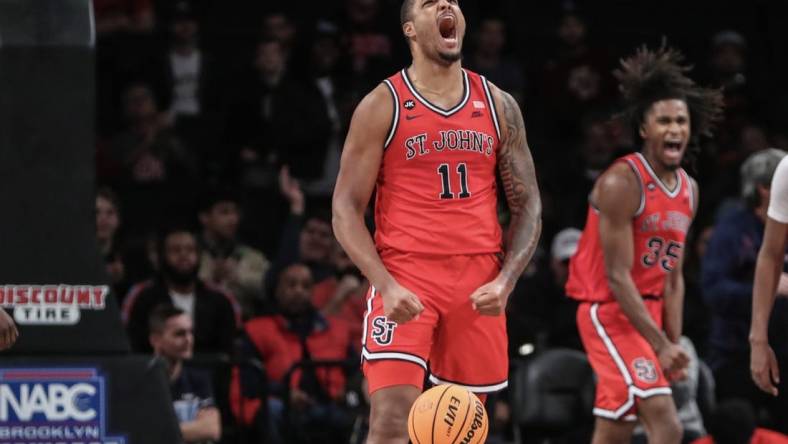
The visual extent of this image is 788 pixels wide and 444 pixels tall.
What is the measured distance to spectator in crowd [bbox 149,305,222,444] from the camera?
33.4 ft

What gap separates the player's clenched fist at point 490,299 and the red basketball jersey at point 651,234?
6.42 feet

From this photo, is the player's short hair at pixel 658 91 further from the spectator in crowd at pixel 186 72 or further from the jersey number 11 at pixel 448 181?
the spectator in crowd at pixel 186 72

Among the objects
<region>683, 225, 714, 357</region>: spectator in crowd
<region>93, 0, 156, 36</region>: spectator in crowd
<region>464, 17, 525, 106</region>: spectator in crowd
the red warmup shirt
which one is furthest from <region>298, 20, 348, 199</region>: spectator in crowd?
<region>683, 225, 714, 357</region>: spectator in crowd

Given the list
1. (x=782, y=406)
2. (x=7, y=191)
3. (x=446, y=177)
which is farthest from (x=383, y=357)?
(x=782, y=406)

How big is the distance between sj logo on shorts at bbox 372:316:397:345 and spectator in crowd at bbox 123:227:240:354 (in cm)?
406

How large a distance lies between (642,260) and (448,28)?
2.24 m

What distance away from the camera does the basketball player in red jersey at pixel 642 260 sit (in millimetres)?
8797

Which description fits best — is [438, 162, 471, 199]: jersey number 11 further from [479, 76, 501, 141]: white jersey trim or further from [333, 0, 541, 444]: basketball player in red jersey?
[479, 76, 501, 141]: white jersey trim

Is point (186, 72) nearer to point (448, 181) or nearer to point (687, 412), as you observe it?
point (687, 412)

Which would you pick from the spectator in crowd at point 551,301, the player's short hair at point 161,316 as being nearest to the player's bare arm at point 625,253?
the player's short hair at point 161,316

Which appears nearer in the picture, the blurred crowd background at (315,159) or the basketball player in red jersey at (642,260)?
the basketball player in red jersey at (642,260)

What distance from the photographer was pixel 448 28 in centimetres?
744

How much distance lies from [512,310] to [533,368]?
3.79 ft

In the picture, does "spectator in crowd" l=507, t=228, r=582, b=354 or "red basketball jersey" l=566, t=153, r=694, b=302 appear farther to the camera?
"spectator in crowd" l=507, t=228, r=582, b=354
